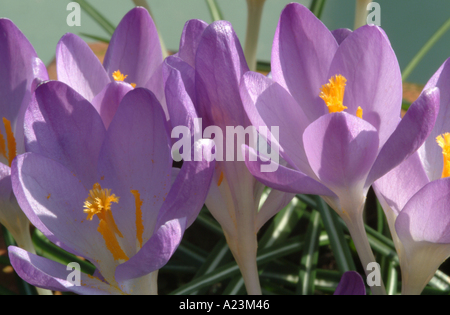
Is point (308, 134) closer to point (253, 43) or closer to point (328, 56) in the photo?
point (328, 56)

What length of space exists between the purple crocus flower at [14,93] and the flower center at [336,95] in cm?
17

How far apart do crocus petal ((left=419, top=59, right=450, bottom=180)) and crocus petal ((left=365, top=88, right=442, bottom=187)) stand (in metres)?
0.05

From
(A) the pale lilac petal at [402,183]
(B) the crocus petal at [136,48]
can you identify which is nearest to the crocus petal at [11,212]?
(B) the crocus petal at [136,48]

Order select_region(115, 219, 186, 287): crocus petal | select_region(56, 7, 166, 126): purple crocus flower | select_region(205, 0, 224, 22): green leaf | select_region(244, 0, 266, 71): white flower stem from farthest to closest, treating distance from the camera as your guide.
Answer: select_region(205, 0, 224, 22): green leaf → select_region(244, 0, 266, 71): white flower stem → select_region(56, 7, 166, 126): purple crocus flower → select_region(115, 219, 186, 287): crocus petal

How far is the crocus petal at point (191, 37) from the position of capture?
272mm

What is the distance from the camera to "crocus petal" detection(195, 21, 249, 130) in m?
0.23

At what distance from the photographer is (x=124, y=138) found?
255 millimetres

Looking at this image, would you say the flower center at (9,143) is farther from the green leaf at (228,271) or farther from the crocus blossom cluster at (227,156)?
the green leaf at (228,271)

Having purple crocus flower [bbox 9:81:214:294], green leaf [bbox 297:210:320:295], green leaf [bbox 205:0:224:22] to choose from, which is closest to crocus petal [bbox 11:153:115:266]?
purple crocus flower [bbox 9:81:214:294]

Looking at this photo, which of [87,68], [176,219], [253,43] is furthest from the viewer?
[253,43]

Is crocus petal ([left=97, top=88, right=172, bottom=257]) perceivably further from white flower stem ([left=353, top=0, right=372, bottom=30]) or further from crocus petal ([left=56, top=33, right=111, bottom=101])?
white flower stem ([left=353, top=0, right=372, bottom=30])

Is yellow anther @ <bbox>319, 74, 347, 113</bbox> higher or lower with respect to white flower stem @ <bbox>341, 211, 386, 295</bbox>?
higher
